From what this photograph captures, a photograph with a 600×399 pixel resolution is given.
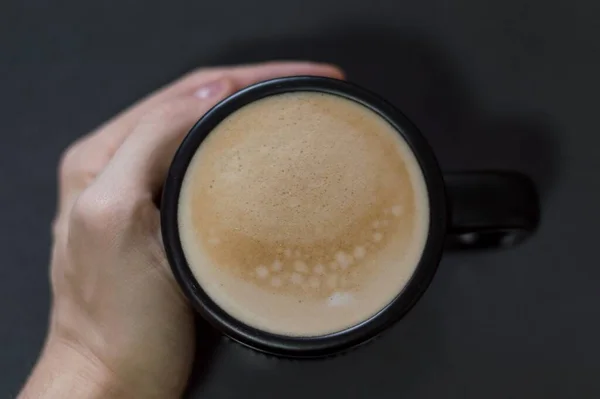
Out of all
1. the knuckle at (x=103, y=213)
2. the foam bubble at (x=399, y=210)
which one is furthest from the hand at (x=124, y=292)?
the foam bubble at (x=399, y=210)

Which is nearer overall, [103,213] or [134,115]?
[103,213]

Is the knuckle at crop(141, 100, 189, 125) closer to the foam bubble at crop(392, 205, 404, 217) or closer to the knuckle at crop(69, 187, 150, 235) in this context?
the knuckle at crop(69, 187, 150, 235)

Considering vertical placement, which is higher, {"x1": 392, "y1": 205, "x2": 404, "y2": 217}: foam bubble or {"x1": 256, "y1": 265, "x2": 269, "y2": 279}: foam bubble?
{"x1": 392, "y1": 205, "x2": 404, "y2": 217}: foam bubble

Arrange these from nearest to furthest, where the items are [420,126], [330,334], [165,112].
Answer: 1. [330,334]
2. [165,112]
3. [420,126]

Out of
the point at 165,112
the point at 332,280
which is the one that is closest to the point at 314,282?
the point at 332,280

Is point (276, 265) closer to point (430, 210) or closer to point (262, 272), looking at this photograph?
point (262, 272)

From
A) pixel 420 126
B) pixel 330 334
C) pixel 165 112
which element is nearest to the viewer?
pixel 330 334

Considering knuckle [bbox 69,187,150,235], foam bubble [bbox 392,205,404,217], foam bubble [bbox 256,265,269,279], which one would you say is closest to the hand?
knuckle [bbox 69,187,150,235]
